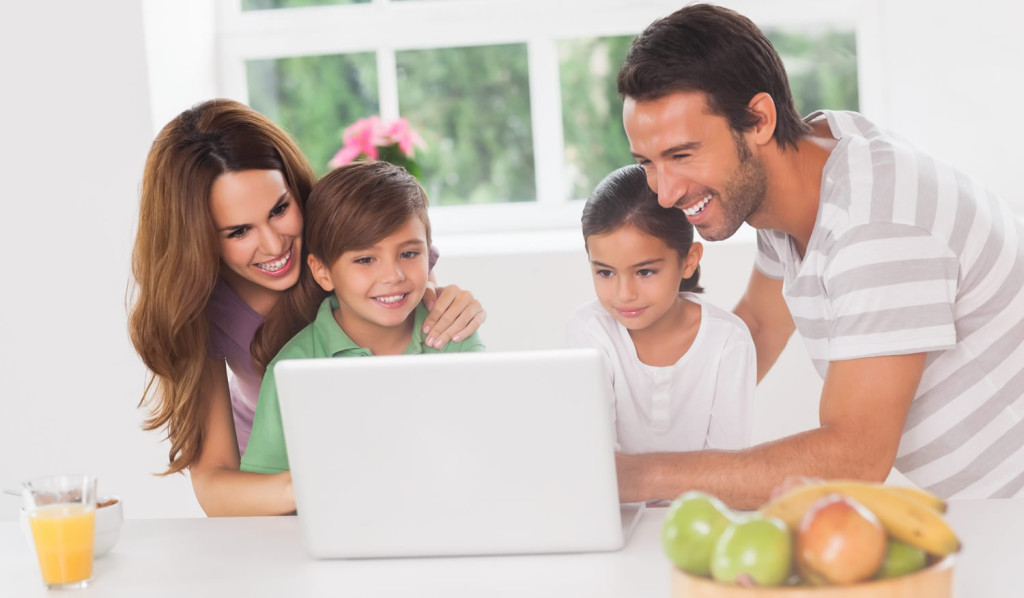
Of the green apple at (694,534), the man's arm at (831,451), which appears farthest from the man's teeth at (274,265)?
the green apple at (694,534)

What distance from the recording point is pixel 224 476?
1690 millimetres

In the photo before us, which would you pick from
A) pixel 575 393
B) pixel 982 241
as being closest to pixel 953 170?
pixel 982 241

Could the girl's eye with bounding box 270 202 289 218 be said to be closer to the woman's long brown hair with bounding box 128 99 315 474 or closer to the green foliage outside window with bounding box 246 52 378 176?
the woman's long brown hair with bounding box 128 99 315 474

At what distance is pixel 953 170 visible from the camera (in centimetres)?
163

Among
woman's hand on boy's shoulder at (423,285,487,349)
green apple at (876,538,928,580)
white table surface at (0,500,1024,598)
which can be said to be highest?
woman's hand on boy's shoulder at (423,285,487,349)

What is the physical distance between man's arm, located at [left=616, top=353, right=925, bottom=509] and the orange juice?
67cm

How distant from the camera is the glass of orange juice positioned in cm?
122

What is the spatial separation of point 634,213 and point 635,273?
0.37 feet

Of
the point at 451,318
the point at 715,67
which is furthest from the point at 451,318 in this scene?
the point at 715,67

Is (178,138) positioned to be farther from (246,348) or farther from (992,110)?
(992,110)

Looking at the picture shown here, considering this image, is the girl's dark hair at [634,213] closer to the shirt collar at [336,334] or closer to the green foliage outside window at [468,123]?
the shirt collar at [336,334]

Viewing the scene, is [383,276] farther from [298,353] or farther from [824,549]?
[824,549]

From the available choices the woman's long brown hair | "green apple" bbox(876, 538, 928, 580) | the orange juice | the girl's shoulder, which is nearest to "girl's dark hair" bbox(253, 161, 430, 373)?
the woman's long brown hair

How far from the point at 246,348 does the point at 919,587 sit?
1348 mm
